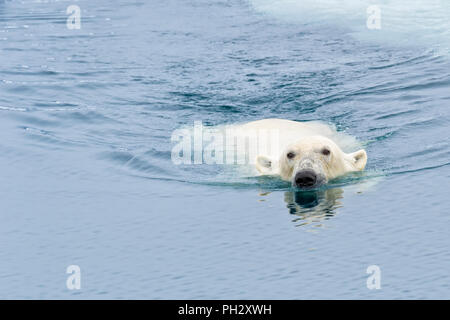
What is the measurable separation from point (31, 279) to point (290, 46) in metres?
13.0

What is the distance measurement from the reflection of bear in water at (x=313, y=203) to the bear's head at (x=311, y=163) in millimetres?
128

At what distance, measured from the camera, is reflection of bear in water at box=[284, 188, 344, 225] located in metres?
11.0

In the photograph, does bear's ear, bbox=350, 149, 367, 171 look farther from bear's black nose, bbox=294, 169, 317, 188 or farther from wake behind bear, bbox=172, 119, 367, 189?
bear's black nose, bbox=294, 169, 317, 188

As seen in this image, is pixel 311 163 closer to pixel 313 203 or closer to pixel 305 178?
pixel 305 178

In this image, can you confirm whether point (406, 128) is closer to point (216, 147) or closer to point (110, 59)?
point (216, 147)

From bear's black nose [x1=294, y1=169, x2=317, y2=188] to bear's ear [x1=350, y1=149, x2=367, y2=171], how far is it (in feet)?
A: 3.51

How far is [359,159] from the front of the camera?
12.6m

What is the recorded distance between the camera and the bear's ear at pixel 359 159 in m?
12.6

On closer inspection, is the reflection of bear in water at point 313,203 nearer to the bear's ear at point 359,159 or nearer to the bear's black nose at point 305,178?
the bear's black nose at point 305,178

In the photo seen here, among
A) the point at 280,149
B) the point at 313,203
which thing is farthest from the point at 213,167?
the point at 313,203

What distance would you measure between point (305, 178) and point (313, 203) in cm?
36

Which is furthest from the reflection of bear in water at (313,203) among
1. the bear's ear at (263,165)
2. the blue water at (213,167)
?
the bear's ear at (263,165)

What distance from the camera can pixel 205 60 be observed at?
20438 mm

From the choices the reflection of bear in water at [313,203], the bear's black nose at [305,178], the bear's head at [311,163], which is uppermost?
the bear's head at [311,163]
